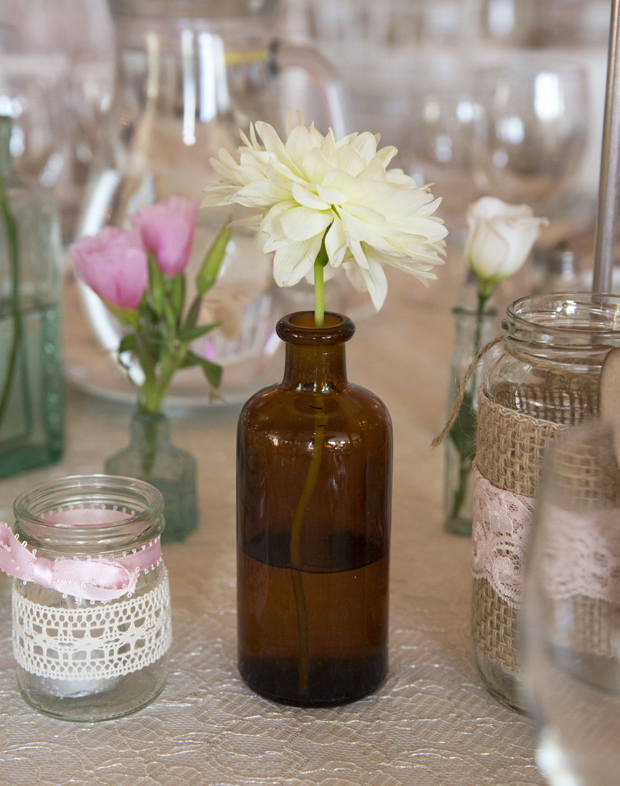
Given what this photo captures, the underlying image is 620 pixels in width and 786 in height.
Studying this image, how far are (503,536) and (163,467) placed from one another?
0.21 metres

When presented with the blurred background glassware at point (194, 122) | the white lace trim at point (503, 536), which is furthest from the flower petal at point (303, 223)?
the blurred background glassware at point (194, 122)

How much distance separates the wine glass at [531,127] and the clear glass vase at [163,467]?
498 millimetres

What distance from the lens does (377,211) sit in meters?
0.31

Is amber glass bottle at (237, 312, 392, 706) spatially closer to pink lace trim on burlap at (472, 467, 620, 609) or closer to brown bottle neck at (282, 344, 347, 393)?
brown bottle neck at (282, 344, 347, 393)

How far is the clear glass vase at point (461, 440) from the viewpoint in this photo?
18.6 inches

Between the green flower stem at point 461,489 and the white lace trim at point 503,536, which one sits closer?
the white lace trim at point 503,536

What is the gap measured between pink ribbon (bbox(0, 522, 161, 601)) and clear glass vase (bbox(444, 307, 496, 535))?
0.18 meters

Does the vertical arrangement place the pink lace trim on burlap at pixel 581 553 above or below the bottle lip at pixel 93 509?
above

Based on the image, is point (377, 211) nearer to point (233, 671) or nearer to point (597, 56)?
point (233, 671)

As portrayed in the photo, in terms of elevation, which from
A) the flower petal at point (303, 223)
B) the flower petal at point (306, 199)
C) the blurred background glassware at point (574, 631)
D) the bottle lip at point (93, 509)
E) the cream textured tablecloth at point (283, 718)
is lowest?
the cream textured tablecloth at point (283, 718)

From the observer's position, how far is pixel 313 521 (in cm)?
34

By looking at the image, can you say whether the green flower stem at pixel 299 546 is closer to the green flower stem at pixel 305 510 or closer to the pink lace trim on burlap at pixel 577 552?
the green flower stem at pixel 305 510

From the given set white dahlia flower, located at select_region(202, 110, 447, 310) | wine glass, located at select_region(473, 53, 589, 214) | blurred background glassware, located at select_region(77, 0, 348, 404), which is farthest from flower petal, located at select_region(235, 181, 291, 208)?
wine glass, located at select_region(473, 53, 589, 214)

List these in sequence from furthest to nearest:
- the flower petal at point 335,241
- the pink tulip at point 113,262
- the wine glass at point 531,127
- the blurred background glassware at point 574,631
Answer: the wine glass at point 531,127 < the pink tulip at point 113,262 < the flower petal at point 335,241 < the blurred background glassware at point 574,631
